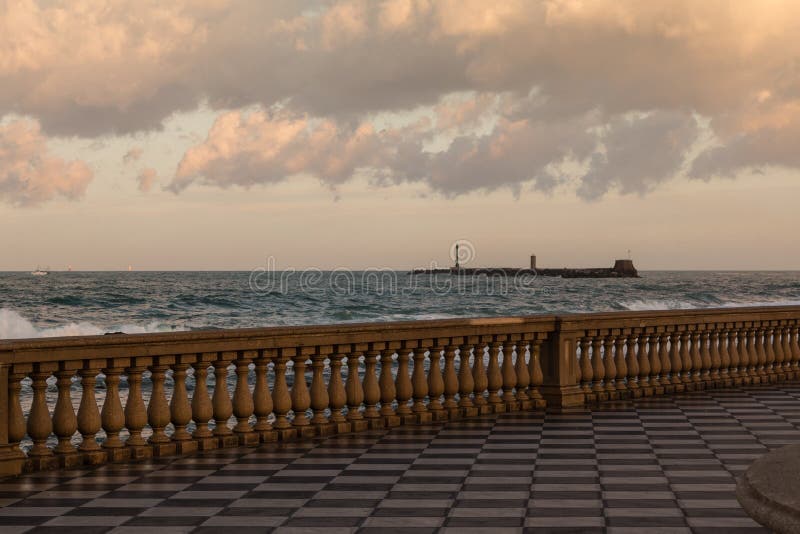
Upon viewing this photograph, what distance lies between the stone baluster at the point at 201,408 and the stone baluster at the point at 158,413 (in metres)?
0.27

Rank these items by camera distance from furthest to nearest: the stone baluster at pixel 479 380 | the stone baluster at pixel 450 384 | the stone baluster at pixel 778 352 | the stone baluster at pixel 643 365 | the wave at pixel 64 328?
the wave at pixel 64 328 → the stone baluster at pixel 778 352 → the stone baluster at pixel 643 365 → the stone baluster at pixel 479 380 → the stone baluster at pixel 450 384

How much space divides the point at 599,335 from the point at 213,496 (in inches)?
246

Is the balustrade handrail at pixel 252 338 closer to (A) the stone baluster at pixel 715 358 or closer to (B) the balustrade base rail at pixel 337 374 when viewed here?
(B) the balustrade base rail at pixel 337 374

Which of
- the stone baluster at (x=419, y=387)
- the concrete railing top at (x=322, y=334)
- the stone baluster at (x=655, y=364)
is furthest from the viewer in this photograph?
the stone baluster at (x=655, y=364)

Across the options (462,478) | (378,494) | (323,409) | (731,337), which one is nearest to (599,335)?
(731,337)

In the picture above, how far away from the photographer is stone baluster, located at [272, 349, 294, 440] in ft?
30.5

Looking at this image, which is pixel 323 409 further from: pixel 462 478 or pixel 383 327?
pixel 462 478

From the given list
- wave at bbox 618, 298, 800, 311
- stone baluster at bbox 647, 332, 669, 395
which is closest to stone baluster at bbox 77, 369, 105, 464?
stone baluster at bbox 647, 332, 669, 395

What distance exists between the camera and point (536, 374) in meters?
11.8

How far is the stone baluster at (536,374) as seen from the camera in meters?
11.7

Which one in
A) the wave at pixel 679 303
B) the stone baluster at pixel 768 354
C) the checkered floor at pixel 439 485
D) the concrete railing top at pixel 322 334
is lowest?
the wave at pixel 679 303

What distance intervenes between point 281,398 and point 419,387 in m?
1.68

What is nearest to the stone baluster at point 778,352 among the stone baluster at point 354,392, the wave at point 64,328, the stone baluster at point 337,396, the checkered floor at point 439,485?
the checkered floor at point 439,485

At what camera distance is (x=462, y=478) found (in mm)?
7641
